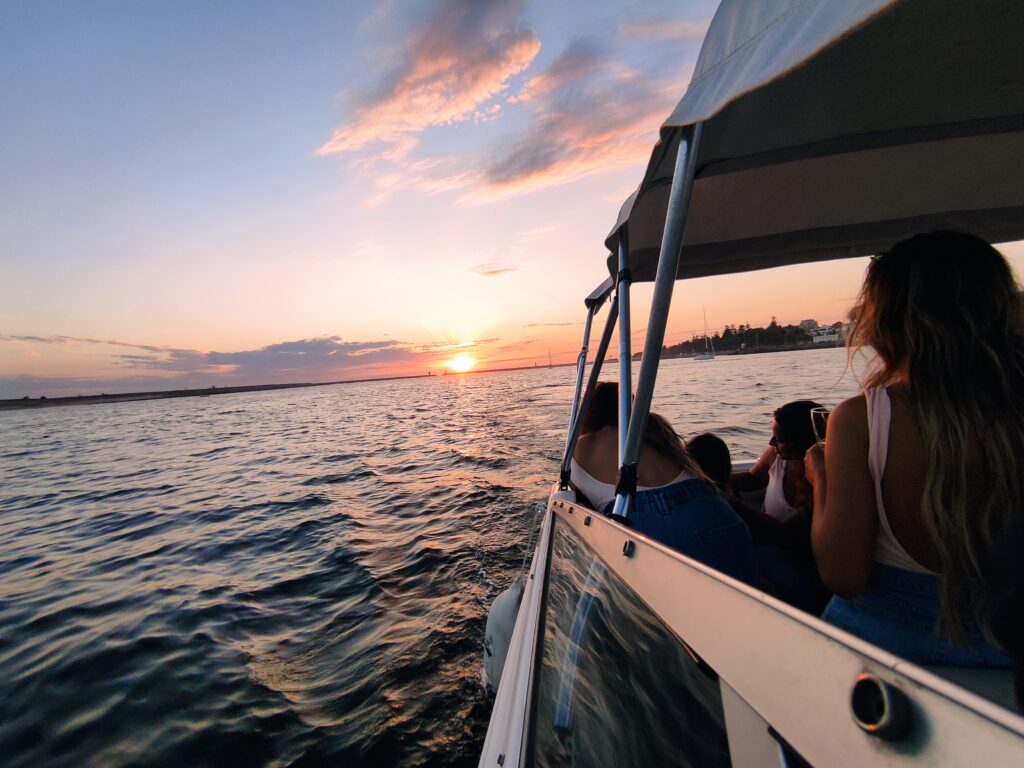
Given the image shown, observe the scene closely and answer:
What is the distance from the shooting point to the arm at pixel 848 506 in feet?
4.44

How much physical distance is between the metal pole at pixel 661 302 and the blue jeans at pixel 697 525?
0.50 ft

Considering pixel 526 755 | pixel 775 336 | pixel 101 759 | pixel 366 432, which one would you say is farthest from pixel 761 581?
pixel 775 336

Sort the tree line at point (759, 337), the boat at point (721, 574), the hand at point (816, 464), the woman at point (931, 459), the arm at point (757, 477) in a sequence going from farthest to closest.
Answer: the tree line at point (759, 337), the arm at point (757, 477), the hand at point (816, 464), the woman at point (931, 459), the boat at point (721, 574)

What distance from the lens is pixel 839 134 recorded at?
225 centimetres

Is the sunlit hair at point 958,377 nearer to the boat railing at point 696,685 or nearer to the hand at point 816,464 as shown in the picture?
the hand at point 816,464

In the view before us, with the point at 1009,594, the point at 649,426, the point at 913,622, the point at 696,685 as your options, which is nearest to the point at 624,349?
the point at 649,426

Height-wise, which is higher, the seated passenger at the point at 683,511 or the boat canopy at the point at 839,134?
the boat canopy at the point at 839,134


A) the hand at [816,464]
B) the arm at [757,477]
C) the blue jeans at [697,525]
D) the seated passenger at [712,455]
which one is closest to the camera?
the hand at [816,464]

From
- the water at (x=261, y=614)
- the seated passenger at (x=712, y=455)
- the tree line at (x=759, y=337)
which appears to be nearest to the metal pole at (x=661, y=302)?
the seated passenger at (x=712, y=455)

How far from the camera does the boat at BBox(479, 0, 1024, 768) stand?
0.57 meters

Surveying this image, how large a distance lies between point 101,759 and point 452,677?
2213 millimetres

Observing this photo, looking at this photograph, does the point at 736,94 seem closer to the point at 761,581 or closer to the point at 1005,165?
the point at 761,581

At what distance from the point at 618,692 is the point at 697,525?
37.3 inches

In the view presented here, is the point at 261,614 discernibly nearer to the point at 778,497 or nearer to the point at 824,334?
the point at 778,497
